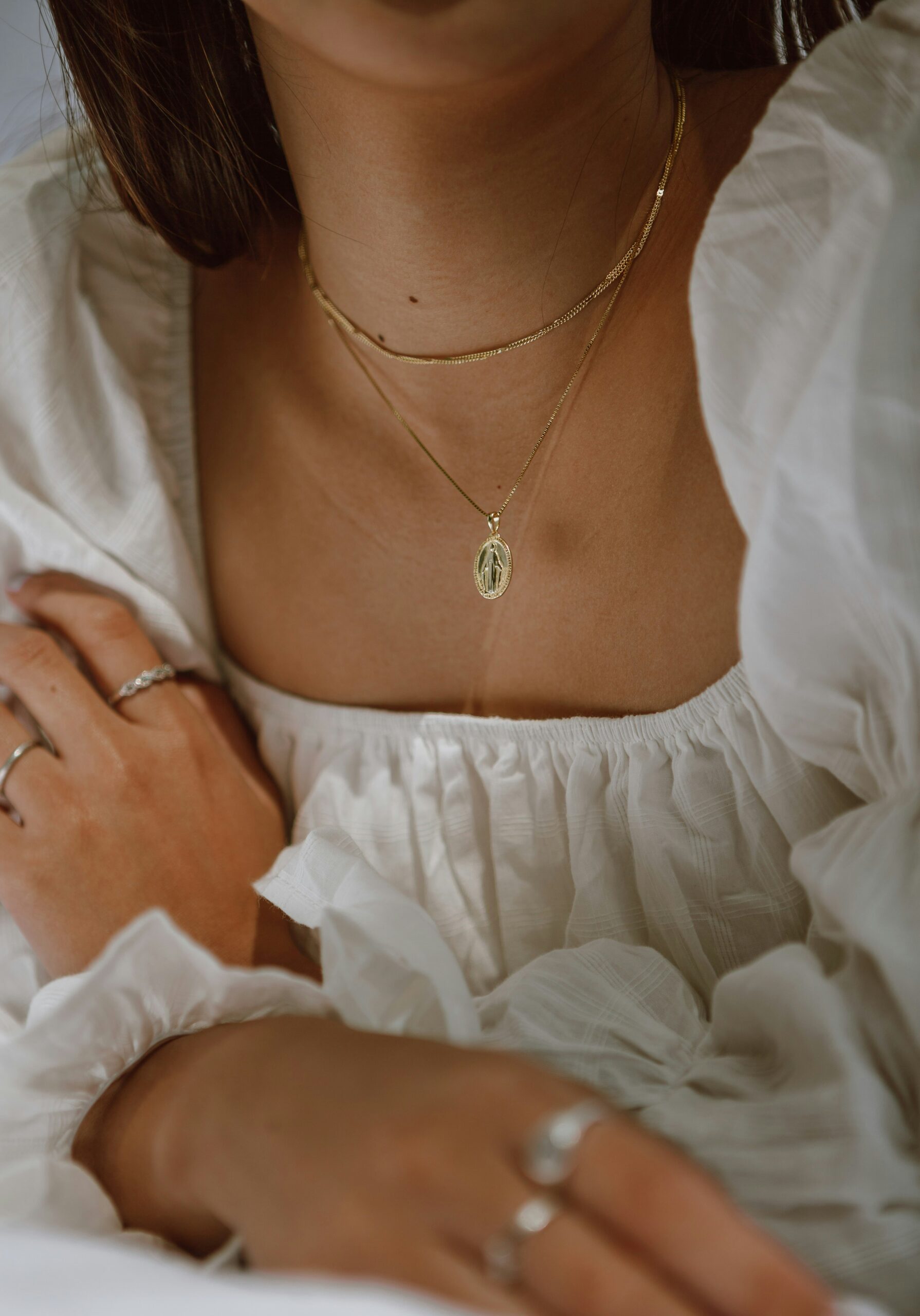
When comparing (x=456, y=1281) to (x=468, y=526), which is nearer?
(x=456, y=1281)

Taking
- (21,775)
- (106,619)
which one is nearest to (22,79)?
(106,619)

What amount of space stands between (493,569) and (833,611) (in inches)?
10.8

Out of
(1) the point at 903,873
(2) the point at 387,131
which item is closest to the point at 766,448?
(1) the point at 903,873

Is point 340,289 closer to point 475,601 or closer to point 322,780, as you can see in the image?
point 475,601

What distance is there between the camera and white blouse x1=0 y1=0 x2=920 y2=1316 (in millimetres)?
449

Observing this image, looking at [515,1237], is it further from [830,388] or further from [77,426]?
[77,426]

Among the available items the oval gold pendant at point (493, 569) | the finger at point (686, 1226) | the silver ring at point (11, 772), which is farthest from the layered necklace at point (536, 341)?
the finger at point (686, 1226)

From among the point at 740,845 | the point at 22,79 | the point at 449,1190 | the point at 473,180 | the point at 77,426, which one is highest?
the point at 22,79

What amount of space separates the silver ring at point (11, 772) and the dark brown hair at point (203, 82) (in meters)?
0.40

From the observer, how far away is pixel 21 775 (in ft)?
2.32

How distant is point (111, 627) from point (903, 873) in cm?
55

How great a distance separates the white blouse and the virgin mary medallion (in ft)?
0.30

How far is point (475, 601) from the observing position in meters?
0.73

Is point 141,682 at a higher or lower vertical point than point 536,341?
lower
